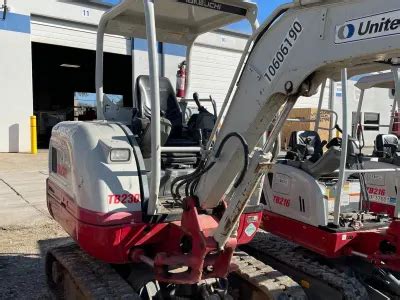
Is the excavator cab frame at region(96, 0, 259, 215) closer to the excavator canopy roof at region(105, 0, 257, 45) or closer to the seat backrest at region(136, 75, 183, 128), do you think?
the excavator canopy roof at region(105, 0, 257, 45)

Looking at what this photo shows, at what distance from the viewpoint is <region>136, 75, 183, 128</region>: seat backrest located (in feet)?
14.3

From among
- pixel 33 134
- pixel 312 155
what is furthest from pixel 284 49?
pixel 33 134

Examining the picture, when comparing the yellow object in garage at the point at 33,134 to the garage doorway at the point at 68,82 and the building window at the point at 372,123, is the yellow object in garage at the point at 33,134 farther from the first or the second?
the building window at the point at 372,123

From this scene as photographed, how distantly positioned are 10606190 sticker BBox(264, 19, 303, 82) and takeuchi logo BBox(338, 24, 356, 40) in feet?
0.87

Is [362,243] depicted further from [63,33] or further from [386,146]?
[63,33]

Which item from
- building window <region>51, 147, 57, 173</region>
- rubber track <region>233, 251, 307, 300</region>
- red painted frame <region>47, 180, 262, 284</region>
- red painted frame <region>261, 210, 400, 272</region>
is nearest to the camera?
red painted frame <region>47, 180, 262, 284</region>

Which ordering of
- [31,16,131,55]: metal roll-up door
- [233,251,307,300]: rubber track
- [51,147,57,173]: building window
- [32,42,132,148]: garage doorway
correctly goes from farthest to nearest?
[32,42,132,148]: garage doorway → [31,16,131,55]: metal roll-up door → [51,147,57,173]: building window → [233,251,307,300]: rubber track

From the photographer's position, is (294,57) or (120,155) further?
(120,155)

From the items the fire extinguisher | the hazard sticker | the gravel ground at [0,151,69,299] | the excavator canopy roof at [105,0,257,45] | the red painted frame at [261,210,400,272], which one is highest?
the excavator canopy roof at [105,0,257,45]

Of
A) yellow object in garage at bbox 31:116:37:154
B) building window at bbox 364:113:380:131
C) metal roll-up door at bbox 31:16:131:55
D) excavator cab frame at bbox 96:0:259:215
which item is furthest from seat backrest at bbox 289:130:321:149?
yellow object in garage at bbox 31:116:37:154

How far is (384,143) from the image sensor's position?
570cm

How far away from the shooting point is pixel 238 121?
2.91 meters

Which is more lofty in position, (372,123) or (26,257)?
(372,123)

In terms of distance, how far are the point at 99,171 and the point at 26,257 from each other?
8.97ft
